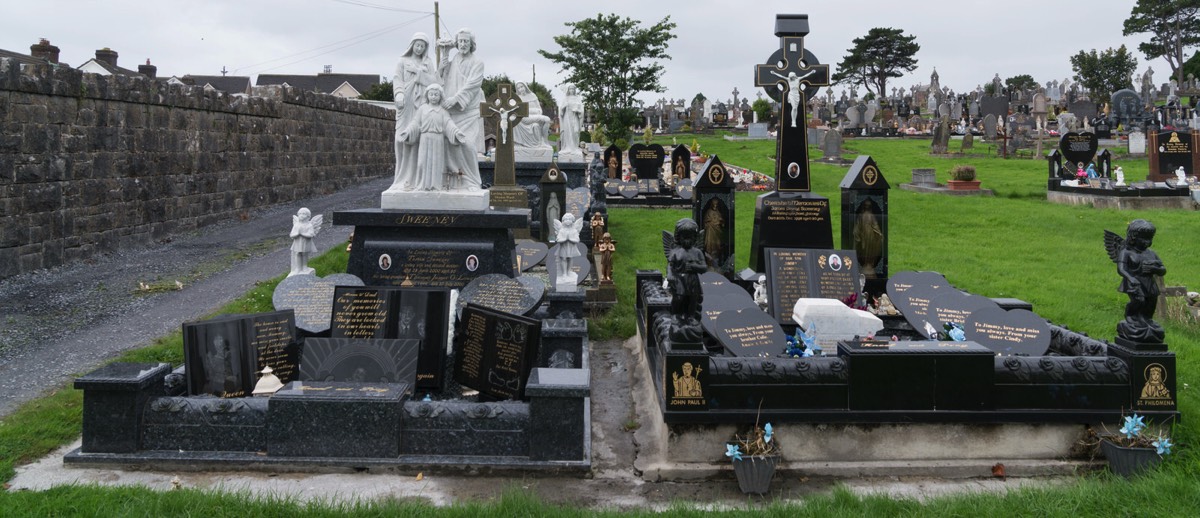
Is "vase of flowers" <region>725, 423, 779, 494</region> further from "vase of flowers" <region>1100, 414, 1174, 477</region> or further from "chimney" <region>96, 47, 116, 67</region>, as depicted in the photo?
"chimney" <region>96, 47, 116, 67</region>

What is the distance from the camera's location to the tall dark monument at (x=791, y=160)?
34.6 feet

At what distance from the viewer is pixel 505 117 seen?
15375 mm

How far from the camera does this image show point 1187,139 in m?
20.8

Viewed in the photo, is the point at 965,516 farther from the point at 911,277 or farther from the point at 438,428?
the point at 911,277

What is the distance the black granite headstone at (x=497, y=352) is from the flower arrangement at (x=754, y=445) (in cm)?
191

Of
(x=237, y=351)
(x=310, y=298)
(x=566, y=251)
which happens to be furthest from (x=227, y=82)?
(x=237, y=351)

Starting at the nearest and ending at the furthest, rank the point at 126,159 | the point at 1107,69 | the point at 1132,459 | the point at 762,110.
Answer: the point at 1132,459 → the point at 126,159 → the point at 762,110 → the point at 1107,69

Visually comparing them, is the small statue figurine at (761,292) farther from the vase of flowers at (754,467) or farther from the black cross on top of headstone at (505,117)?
the black cross on top of headstone at (505,117)

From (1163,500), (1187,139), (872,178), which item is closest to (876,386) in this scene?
(1163,500)

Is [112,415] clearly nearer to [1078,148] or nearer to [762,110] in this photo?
[1078,148]

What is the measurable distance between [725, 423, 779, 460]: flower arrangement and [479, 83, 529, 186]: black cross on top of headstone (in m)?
10.3

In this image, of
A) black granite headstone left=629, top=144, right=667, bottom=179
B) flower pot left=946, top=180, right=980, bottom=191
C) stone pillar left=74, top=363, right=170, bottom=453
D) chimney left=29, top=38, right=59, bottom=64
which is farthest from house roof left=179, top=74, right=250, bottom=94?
stone pillar left=74, top=363, right=170, bottom=453

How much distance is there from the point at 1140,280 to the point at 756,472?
319 centimetres

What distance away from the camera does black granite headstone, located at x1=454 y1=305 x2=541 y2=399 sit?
673cm
